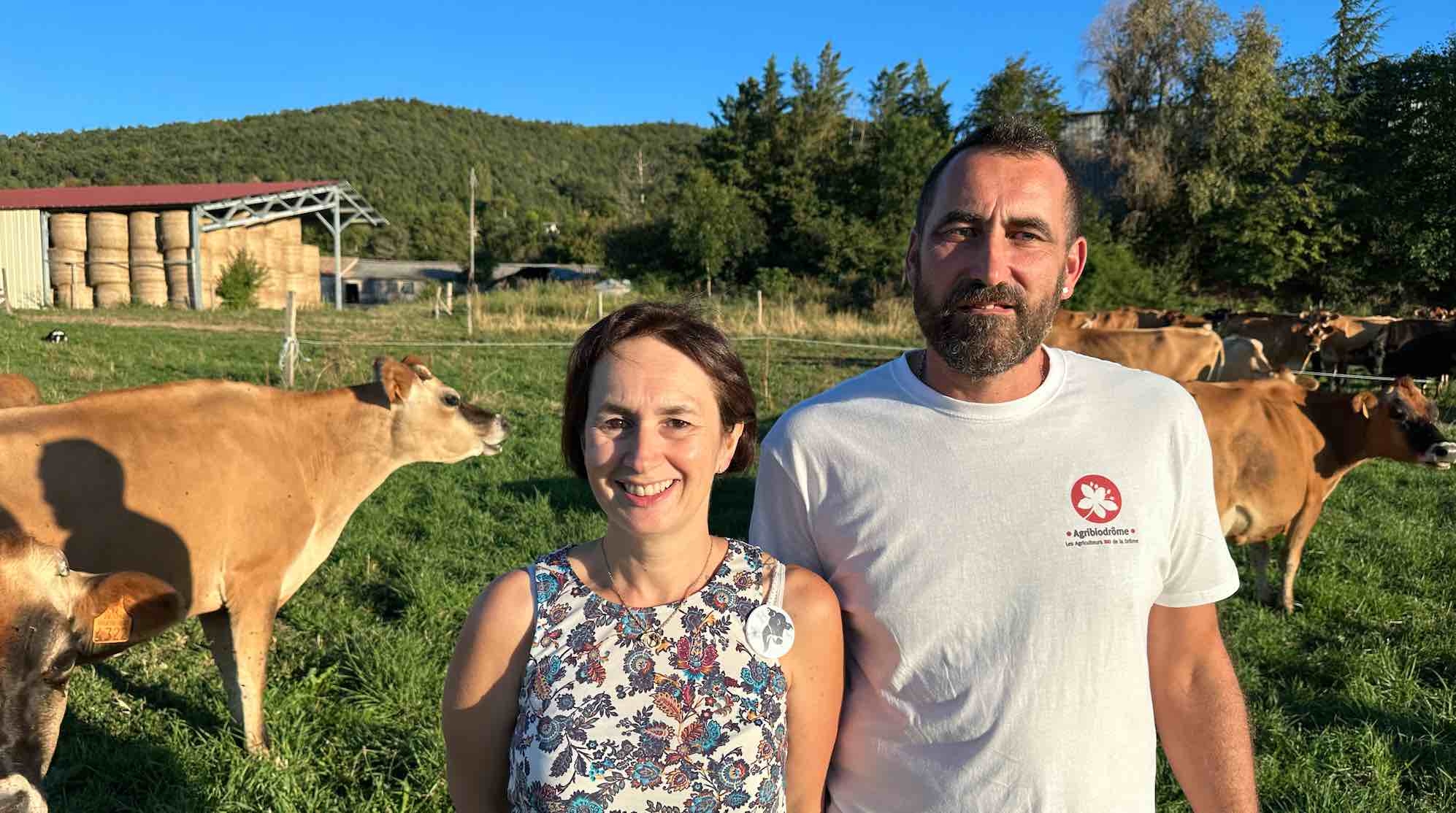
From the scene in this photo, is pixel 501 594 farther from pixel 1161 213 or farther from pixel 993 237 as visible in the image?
pixel 1161 213

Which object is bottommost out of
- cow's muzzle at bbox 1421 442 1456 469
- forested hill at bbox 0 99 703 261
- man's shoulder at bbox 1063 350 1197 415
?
cow's muzzle at bbox 1421 442 1456 469

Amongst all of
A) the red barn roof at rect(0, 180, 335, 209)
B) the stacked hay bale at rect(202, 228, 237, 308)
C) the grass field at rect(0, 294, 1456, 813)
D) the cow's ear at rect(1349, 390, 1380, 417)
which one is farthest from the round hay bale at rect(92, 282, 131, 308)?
the cow's ear at rect(1349, 390, 1380, 417)

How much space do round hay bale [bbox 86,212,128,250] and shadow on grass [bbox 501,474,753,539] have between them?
98.6ft

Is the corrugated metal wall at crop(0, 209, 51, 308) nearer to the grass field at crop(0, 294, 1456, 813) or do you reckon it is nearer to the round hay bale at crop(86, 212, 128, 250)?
the round hay bale at crop(86, 212, 128, 250)

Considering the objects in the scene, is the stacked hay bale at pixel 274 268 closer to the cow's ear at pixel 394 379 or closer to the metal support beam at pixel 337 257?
the metal support beam at pixel 337 257

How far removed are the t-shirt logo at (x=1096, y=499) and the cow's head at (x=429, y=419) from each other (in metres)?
3.99

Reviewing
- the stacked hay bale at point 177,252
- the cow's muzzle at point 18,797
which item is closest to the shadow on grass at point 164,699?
the cow's muzzle at point 18,797

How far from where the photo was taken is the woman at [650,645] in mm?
1566

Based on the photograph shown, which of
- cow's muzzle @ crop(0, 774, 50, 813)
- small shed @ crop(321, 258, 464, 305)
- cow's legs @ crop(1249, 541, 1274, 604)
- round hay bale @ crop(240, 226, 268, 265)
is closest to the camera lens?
cow's muzzle @ crop(0, 774, 50, 813)

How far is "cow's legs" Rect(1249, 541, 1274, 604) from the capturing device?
19.3ft

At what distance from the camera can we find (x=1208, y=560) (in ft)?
5.95

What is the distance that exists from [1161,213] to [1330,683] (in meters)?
32.0

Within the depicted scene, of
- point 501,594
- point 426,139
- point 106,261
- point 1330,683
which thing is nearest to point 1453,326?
point 1330,683

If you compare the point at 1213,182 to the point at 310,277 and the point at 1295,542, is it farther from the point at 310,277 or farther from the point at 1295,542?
the point at 310,277
